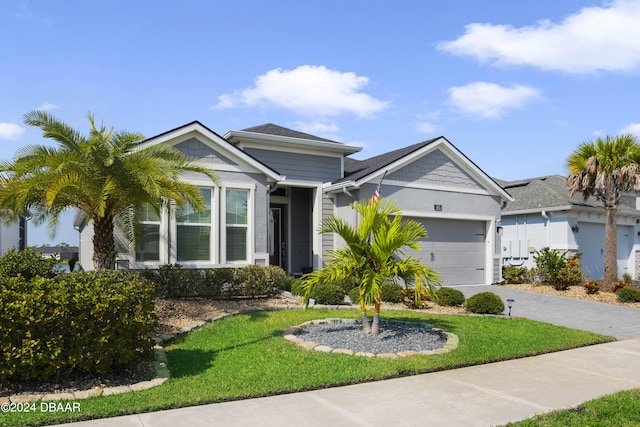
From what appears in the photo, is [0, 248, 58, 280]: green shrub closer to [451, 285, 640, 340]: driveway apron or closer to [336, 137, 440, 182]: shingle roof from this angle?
[336, 137, 440, 182]: shingle roof

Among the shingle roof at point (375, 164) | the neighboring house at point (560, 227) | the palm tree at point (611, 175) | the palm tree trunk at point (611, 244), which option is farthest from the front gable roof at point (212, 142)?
the palm tree trunk at point (611, 244)

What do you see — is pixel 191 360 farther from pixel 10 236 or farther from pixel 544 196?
pixel 10 236

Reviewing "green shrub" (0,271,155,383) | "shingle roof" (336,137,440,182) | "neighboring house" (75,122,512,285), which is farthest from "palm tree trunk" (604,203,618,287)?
"green shrub" (0,271,155,383)

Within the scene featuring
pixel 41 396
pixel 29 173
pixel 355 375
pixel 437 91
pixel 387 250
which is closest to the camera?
pixel 41 396

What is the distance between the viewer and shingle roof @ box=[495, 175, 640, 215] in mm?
19516

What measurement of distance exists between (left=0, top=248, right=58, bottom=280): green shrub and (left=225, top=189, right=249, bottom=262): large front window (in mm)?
4370

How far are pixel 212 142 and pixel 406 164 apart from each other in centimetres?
636

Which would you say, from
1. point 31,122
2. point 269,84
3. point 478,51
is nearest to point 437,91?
point 478,51

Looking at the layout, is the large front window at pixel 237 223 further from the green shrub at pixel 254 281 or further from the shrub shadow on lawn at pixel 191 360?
the shrub shadow on lawn at pixel 191 360

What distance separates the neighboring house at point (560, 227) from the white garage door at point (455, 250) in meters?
3.32

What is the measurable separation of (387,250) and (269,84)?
11482 mm

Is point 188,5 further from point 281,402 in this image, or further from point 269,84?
point 281,402

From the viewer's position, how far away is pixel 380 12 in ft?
41.1

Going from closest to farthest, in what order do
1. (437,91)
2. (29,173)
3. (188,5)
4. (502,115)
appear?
(29,173) < (188,5) < (437,91) < (502,115)
